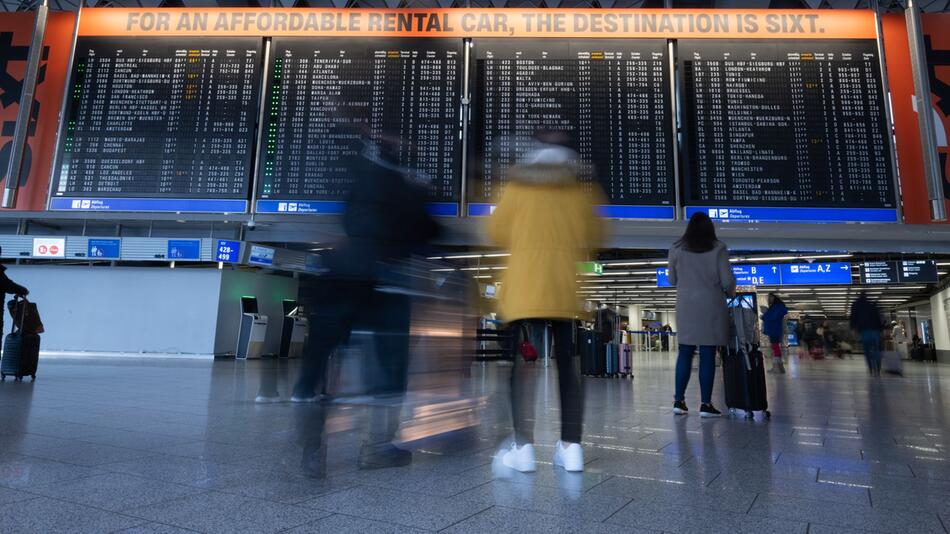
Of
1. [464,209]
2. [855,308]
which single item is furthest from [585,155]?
[855,308]

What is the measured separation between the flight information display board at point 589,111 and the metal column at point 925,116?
3.21 meters

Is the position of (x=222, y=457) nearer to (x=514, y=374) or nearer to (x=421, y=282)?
(x=421, y=282)

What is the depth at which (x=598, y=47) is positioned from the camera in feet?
23.5

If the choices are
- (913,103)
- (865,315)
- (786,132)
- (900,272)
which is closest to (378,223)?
(786,132)

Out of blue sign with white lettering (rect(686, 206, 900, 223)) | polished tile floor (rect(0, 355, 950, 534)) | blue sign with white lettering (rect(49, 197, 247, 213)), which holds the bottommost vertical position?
polished tile floor (rect(0, 355, 950, 534))

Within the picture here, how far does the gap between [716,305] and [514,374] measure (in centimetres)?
230

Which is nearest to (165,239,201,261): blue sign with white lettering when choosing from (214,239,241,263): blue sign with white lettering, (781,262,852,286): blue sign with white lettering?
(214,239,241,263): blue sign with white lettering

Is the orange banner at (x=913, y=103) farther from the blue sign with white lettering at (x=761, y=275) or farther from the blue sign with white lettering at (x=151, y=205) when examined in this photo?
the blue sign with white lettering at (x=151, y=205)

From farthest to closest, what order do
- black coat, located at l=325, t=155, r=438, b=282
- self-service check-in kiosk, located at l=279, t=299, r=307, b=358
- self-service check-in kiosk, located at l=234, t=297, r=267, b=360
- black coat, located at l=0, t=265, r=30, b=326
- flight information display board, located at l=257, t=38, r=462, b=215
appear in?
1. self-service check-in kiosk, located at l=279, t=299, r=307, b=358
2. self-service check-in kiosk, located at l=234, t=297, r=267, b=360
3. flight information display board, located at l=257, t=38, r=462, b=215
4. black coat, located at l=0, t=265, r=30, b=326
5. black coat, located at l=325, t=155, r=438, b=282

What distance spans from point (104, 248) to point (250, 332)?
3.33 meters

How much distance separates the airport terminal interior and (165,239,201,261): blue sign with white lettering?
0.08 m

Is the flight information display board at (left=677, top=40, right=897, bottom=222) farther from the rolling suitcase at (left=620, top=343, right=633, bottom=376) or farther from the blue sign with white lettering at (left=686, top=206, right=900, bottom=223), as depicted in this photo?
the rolling suitcase at (left=620, top=343, right=633, bottom=376)

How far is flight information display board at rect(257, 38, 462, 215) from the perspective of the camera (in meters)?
6.87

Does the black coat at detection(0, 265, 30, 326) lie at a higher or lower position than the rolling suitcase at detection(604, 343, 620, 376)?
higher
